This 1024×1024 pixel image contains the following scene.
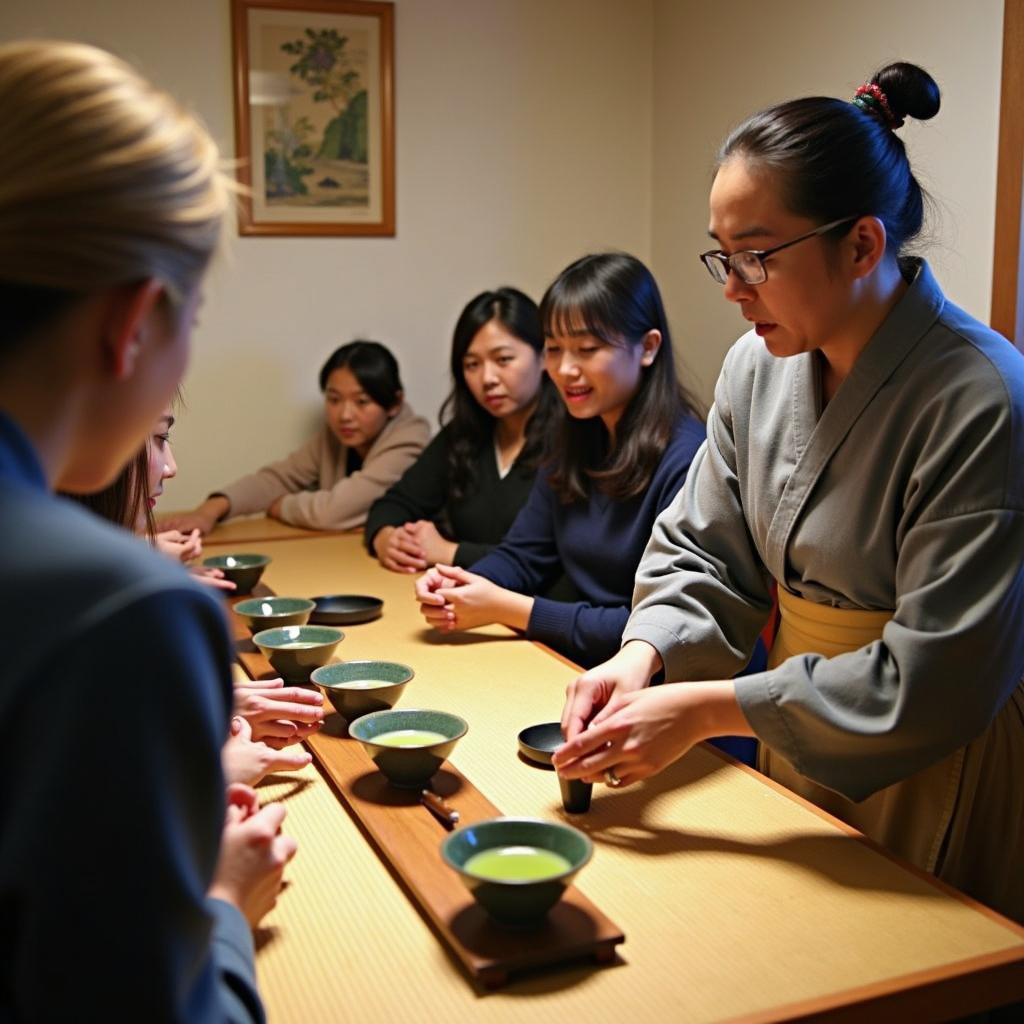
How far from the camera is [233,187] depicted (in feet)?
2.52

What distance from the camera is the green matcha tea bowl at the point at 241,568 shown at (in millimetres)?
2490

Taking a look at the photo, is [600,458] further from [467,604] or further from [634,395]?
[467,604]

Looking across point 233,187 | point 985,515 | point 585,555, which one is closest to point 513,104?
point 585,555

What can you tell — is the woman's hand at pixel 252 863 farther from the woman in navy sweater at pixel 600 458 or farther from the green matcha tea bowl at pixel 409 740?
the woman in navy sweater at pixel 600 458

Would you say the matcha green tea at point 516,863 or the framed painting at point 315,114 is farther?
the framed painting at point 315,114

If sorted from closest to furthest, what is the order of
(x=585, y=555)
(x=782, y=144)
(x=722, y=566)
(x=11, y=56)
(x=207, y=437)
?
(x=11, y=56) < (x=782, y=144) < (x=722, y=566) < (x=585, y=555) < (x=207, y=437)

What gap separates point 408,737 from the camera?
1478 mm

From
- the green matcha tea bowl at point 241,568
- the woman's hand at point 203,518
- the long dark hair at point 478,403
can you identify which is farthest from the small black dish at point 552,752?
the woman's hand at point 203,518

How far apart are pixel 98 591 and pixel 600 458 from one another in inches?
75.8

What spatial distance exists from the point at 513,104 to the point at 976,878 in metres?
3.11

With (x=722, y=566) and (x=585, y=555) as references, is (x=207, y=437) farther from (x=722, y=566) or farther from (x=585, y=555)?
(x=722, y=566)

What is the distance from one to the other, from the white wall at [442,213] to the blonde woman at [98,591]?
10.3 ft

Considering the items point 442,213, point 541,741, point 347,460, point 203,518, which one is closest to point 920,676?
point 541,741

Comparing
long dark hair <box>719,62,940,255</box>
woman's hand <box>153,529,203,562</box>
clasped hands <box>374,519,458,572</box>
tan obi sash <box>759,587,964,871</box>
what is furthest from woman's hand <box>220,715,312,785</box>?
clasped hands <box>374,519,458,572</box>
